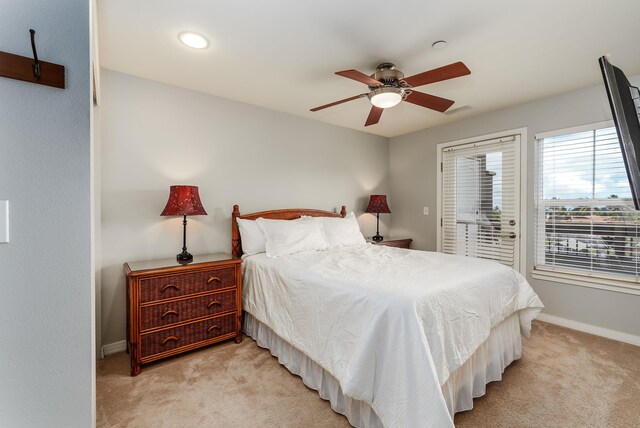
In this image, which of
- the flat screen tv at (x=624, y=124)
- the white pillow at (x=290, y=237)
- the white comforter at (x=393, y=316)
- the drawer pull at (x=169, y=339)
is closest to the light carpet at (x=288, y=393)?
the drawer pull at (x=169, y=339)

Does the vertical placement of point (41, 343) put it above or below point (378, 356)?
above

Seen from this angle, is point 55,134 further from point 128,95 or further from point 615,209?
point 615,209

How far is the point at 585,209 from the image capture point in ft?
9.68

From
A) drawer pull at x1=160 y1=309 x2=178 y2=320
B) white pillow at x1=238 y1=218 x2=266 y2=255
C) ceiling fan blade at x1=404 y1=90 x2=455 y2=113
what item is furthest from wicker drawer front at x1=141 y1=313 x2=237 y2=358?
ceiling fan blade at x1=404 y1=90 x2=455 y2=113

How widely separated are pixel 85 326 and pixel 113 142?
2118 millimetres

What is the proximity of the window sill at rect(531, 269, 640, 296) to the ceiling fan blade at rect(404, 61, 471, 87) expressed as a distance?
2545 mm

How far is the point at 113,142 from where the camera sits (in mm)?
2504

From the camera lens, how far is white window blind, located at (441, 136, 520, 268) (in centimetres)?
346

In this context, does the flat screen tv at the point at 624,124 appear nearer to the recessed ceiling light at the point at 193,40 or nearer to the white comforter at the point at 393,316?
the white comforter at the point at 393,316

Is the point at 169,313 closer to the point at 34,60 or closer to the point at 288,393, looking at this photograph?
the point at 288,393

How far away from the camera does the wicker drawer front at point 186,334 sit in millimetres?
2207

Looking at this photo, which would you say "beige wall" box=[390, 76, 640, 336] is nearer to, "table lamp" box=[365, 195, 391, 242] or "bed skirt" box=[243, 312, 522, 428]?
"table lamp" box=[365, 195, 391, 242]

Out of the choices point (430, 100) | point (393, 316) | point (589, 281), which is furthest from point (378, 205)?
point (393, 316)

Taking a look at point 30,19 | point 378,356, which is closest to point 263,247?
point 378,356
